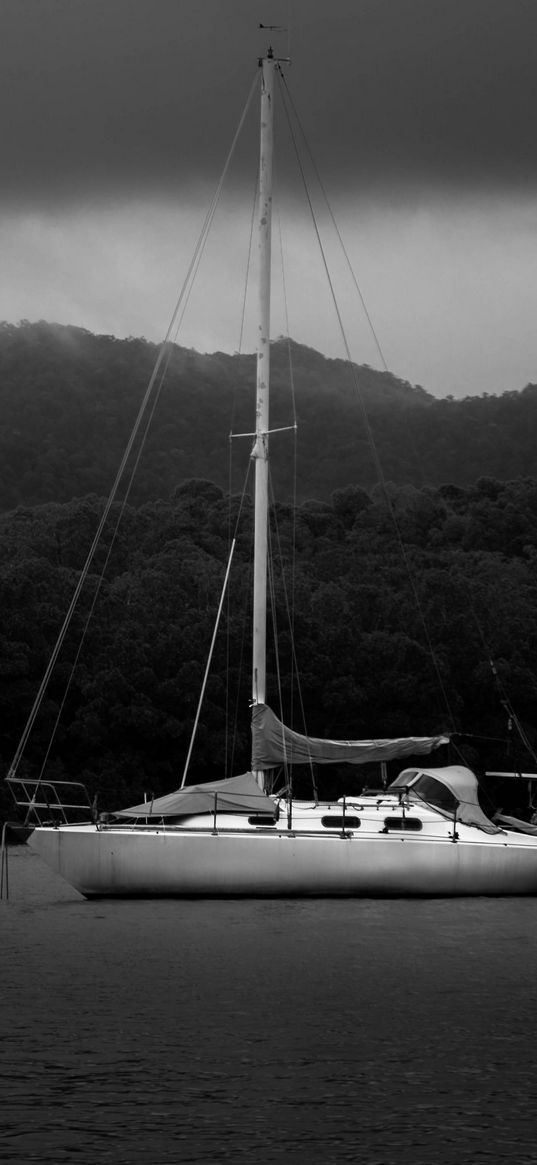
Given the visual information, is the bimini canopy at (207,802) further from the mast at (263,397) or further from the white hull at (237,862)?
the mast at (263,397)

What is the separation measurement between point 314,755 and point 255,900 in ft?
12.9

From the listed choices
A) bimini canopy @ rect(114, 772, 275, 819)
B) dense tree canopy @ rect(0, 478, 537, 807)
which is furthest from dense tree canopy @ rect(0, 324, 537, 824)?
bimini canopy @ rect(114, 772, 275, 819)

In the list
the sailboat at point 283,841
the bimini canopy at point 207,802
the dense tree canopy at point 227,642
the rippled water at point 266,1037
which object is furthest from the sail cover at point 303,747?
the dense tree canopy at point 227,642

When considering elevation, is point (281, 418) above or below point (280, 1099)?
above

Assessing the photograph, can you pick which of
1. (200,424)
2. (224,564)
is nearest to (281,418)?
(200,424)

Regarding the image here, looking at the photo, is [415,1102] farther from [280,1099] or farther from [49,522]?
[49,522]

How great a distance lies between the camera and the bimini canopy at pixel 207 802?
26672 mm

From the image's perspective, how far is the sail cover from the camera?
2922 cm

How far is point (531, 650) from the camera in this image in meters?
57.4

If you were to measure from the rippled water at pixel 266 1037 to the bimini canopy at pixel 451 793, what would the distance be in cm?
306

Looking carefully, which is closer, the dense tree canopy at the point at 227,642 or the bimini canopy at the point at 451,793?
the bimini canopy at the point at 451,793

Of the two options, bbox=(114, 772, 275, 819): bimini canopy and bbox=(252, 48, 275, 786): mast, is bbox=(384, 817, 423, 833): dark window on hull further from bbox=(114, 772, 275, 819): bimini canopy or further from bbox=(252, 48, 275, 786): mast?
bbox=(252, 48, 275, 786): mast

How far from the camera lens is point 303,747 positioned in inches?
1170

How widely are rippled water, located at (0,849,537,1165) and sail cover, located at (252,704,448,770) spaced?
4317mm
